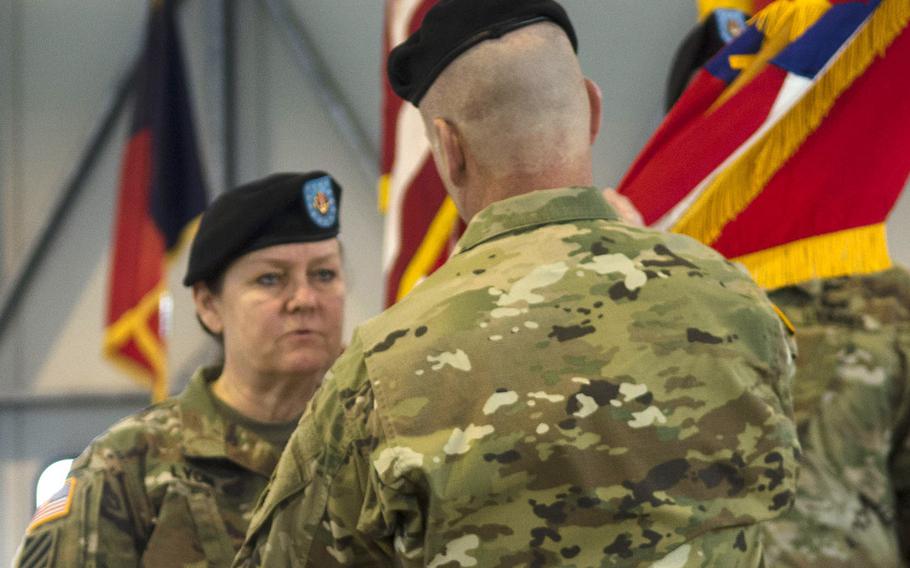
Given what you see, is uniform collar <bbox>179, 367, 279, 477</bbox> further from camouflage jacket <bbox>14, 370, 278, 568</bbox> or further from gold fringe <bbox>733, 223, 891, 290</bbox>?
gold fringe <bbox>733, 223, 891, 290</bbox>

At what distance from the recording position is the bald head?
4.21 ft

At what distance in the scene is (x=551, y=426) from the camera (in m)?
1.18

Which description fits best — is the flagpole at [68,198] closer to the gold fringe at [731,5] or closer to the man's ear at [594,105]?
the gold fringe at [731,5]

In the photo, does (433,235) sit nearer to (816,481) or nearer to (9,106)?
(816,481)

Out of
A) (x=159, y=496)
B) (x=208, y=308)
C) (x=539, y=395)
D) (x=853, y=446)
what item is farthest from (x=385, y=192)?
(x=539, y=395)

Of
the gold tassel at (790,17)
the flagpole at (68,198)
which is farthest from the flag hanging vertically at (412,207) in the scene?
the flagpole at (68,198)

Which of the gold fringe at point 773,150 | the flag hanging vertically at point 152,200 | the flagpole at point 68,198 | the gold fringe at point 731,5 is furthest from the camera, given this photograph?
the flagpole at point 68,198

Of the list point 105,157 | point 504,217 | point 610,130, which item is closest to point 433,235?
point 610,130

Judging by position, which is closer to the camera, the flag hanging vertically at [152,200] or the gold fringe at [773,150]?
the gold fringe at [773,150]

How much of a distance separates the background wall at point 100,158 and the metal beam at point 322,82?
0.05ft

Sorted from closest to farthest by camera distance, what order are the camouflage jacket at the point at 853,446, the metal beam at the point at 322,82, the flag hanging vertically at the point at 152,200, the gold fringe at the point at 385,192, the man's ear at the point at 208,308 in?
the camouflage jacket at the point at 853,446 < the man's ear at the point at 208,308 < the gold fringe at the point at 385,192 < the metal beam at the point at 322,82 < the flag hanging vertically at the point at 152,200

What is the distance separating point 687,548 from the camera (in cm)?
118

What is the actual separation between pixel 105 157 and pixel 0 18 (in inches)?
31.5

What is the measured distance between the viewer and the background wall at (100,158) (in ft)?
15.7
